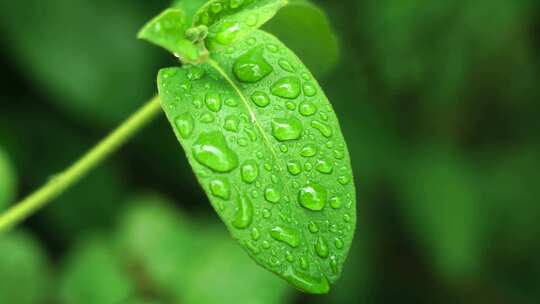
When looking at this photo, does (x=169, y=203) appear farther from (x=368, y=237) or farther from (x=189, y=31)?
(x=189, y=31)

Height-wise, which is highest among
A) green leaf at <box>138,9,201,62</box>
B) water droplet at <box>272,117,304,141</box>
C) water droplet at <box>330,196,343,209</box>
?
green leaf at <box>138,9,201,62</box>

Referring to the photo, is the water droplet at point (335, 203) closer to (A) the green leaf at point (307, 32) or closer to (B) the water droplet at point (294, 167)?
Result: (B) the water droplet at point (294, 167)

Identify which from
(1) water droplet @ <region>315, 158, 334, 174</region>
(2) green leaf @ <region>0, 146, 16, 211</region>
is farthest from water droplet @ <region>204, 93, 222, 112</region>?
(2) green leaf @ <region>0, 146, 16, 211</region>

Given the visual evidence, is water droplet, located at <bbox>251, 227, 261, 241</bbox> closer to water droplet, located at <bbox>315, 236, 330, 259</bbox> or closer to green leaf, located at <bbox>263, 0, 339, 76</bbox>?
water droplet, located at <bbox>315, 236, 330, 259</bbox>

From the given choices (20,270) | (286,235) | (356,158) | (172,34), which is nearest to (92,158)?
(172,34)

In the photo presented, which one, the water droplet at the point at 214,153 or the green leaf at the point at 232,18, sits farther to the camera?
the green leaf at the point at 232,18

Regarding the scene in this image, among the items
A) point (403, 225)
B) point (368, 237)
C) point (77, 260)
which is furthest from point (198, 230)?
point (403, 225)

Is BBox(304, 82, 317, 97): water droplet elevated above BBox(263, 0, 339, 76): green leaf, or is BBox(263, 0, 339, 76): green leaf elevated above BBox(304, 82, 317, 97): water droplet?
BBox(304, 82, 317, 97): water droplet

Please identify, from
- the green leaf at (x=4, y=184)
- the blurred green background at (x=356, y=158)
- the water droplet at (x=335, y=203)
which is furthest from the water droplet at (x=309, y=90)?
the blurred green background at (x=356, y=158)
